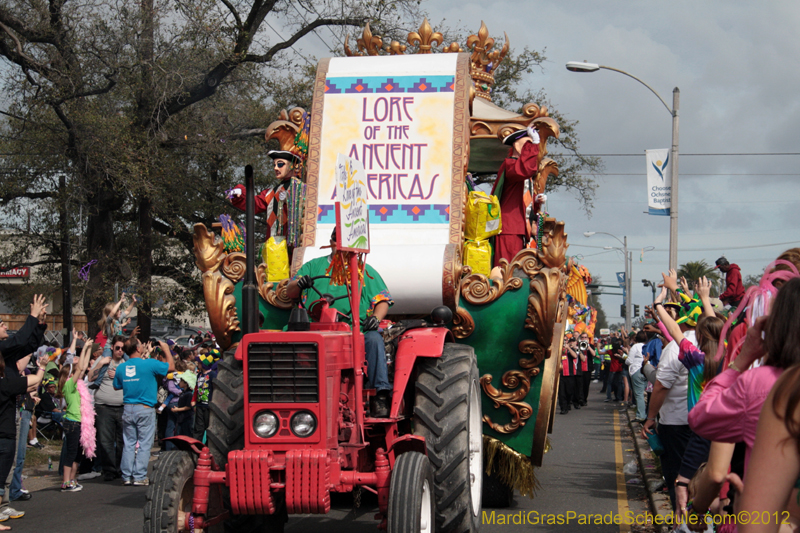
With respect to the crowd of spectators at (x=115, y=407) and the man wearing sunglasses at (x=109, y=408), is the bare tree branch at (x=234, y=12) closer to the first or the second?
the crowd of spectators at (x=115, y=407)

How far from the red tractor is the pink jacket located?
2125mm

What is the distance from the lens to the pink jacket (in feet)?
9.12

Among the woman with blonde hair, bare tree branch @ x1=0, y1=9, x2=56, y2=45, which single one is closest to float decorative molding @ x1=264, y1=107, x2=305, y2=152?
the woman with blonde hair

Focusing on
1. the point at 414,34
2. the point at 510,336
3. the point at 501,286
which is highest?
the point at 414,34

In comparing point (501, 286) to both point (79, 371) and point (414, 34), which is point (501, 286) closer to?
point (414, 34)

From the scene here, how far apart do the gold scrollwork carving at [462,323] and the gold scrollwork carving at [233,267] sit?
188cm

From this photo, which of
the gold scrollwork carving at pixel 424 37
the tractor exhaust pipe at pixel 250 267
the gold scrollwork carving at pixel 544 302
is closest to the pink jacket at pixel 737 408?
the tractor exhaust pipe at pixel 250 267

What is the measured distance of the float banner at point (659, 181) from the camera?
52.5 feet

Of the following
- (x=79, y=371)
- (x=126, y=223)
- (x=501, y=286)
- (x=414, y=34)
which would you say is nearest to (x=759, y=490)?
(x=501, y=286)

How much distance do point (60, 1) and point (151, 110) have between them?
115 inches

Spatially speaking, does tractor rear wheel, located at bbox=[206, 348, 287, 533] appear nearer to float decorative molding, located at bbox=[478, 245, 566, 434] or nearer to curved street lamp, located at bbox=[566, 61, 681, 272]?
float decorative molding, located at bbox=[478, 245, 566, 434]

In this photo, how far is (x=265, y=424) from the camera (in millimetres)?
4828

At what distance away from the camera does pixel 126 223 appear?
25.3 metres

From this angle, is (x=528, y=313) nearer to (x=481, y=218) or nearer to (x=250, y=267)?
(x=481, y=218)
